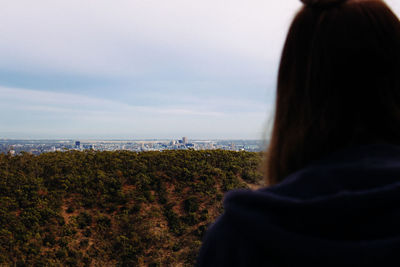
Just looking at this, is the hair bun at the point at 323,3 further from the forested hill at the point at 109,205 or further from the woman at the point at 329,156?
the forested hill at the point at 109,205

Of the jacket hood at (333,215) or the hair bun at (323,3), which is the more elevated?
the hair bun at (323,3)

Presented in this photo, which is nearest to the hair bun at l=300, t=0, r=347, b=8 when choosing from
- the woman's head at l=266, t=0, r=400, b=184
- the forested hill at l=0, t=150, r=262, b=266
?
the woman's head at l=266, t=0, r=400, b=184

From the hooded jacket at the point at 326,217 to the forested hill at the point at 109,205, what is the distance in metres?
6.16

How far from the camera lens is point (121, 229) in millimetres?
7090

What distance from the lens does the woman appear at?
697mm

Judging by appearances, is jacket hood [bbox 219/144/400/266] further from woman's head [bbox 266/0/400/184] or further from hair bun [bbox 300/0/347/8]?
hair bun [bbox 300/0/347/8]

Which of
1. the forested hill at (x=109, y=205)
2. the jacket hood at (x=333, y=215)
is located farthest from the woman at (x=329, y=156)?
the forested hill at (x=109, y=205)

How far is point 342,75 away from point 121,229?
6991mm

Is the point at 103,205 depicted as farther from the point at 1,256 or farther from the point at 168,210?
the point at 1,256

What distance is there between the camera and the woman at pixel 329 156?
70 cm

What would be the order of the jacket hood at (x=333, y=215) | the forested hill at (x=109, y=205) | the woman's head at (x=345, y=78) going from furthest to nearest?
the forested hill at (x=109, y=205), the woman's head at (x=345, y=78), the jacket hood at (x=333, y=215)

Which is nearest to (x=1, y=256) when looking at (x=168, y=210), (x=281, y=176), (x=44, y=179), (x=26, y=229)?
(x=26, y=229)

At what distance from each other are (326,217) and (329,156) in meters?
0.19

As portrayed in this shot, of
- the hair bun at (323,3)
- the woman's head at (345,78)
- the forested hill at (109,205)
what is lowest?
the forested hill at (109,205)
